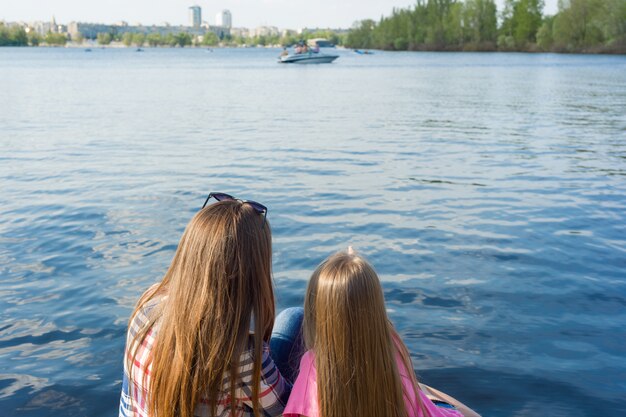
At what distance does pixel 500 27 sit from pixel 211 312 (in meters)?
148

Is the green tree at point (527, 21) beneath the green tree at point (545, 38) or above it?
above

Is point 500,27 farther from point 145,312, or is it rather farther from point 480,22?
point 145,312

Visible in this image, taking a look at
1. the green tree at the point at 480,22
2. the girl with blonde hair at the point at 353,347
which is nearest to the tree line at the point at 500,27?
the green tree at the point at 480,22

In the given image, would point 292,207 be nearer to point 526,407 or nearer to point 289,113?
point 526,407

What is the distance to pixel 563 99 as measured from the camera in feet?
101

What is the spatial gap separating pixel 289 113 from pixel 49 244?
17.5 meters

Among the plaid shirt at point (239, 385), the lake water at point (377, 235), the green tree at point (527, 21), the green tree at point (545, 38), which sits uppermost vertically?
the green tree at point (527, 21)

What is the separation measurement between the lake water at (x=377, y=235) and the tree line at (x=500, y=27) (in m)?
95.0

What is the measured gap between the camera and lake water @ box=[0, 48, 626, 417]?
530 centimetres

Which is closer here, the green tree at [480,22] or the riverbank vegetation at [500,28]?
the riverbank vegetation at [500,28]

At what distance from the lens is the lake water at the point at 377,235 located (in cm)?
530

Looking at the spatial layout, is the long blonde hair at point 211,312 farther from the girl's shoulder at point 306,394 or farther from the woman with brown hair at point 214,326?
the girl's shoulder at point 306,394

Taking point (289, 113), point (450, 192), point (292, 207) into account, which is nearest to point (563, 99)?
point (289, 113)

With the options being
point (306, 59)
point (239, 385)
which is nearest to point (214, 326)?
point (239, 385)
